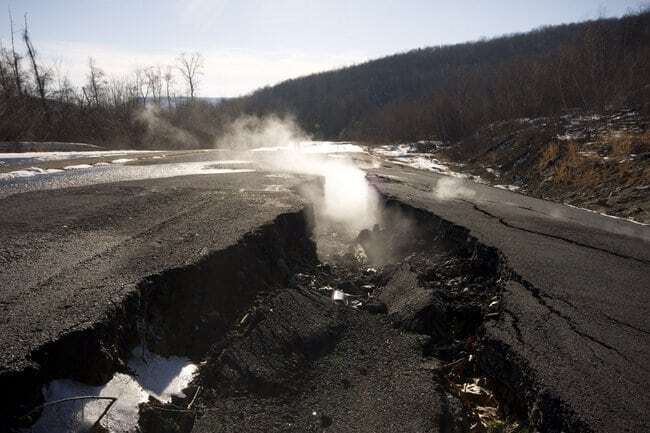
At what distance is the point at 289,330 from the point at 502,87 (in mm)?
32647

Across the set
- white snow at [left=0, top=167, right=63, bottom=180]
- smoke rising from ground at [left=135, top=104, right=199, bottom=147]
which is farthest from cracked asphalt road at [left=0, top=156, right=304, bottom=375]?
smoke rising from ground at [left=135, top=104, right=199, bottom=147]

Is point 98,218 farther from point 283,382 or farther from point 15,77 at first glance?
point 15,77

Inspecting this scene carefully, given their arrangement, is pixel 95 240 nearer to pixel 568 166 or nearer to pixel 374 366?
pixel 374 366

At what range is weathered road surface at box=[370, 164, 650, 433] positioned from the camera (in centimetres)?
217

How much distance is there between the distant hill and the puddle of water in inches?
746

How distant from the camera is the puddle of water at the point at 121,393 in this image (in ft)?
6.39

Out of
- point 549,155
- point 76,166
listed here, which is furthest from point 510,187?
point 76,166

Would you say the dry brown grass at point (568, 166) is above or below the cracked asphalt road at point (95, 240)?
below

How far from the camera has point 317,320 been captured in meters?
3.37

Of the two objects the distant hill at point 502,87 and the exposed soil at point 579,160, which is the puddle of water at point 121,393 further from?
the distant hill at point 502,87

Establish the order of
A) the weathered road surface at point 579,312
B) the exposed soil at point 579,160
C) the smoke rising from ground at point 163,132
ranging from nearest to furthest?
the weathered road surface at point 579,312 → the exposed soil at point 579,160 → the smoke rising from ground at point 163,132

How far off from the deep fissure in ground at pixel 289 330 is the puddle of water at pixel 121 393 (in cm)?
5

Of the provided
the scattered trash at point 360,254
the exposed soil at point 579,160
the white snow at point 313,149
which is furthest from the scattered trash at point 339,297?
the white snow at point 313,149

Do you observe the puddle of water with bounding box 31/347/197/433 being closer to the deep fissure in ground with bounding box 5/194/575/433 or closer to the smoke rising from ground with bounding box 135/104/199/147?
the deep fissure in ground with bounding box 5/194/575/433
